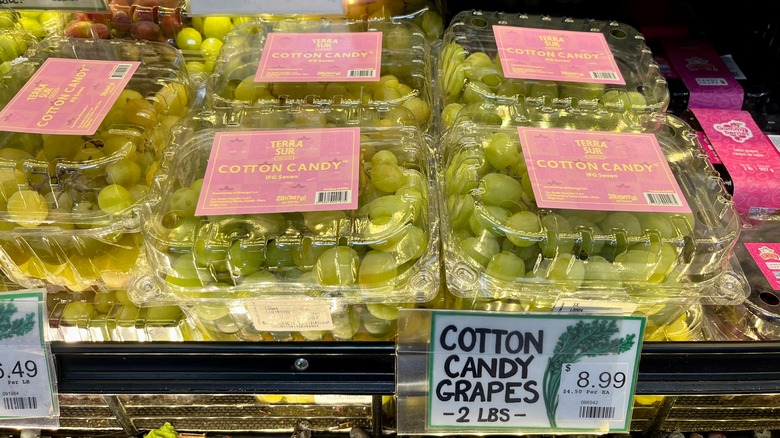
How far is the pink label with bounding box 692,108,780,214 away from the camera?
1.21 meters

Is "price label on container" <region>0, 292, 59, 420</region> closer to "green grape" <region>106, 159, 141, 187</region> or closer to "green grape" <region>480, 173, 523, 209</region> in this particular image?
"green grape" <region>106, 159, 141, 187</region>

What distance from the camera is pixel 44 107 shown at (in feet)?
3.53

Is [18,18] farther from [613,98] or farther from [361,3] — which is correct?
[613,98]

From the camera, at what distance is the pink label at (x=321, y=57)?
120cm

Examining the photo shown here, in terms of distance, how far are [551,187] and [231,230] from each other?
49 cm

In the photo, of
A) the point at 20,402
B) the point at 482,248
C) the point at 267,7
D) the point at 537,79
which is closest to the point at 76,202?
the point at 20,402

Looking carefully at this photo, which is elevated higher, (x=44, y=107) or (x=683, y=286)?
(x=44, y=107)

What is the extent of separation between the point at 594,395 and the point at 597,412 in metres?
0.03

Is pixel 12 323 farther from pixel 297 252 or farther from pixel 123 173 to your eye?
pixel 297 252

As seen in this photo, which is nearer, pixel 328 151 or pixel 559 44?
pixel 328 151

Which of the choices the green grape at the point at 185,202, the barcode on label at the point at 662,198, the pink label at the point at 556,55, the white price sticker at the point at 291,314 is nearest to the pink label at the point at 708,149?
the pink label at the point at 556,55

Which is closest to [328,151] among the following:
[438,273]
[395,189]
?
[395,189]

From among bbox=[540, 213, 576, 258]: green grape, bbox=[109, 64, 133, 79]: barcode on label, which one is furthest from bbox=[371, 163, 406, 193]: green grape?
bbox=[109, 64, 133, 79]: barcode on label

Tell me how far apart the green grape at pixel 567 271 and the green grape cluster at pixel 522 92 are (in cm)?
41
